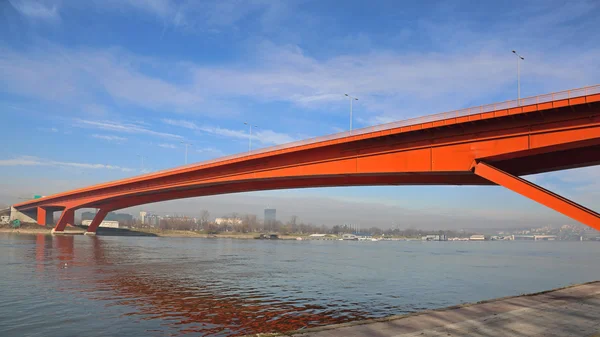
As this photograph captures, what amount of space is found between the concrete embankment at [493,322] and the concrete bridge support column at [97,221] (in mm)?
89402

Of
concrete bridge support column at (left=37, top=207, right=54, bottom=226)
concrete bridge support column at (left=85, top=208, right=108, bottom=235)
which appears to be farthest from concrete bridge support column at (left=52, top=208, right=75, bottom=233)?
concrete bridge support column at (left=37, top=207, right=54, bottom=226)

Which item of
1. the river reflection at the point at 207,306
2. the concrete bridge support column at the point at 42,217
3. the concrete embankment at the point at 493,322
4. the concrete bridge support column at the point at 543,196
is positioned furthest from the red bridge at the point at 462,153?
the concrete bridge support column at the point at 42,217

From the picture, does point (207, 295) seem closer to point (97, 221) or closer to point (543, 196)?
point (543, 196)

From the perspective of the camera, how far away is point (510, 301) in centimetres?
1619

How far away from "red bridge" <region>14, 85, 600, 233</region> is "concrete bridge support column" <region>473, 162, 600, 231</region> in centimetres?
4

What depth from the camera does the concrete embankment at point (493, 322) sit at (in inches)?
440

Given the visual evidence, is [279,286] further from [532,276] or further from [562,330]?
[532,276]

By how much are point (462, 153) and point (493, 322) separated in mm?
13261

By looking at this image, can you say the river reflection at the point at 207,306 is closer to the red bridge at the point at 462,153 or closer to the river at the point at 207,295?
the river at the point at 207,295

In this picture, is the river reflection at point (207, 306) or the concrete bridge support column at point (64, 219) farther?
the concrete bridge support column at point (64, 219)

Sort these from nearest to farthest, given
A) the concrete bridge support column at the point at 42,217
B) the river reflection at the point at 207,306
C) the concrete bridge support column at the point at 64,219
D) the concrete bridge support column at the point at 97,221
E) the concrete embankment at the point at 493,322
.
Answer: the concrete embankment at the point at 493,322, the river reflection at the point at 207,306, the concrete bridge support column at the point at 64,219, the concrete bridge support column at the point at 97,221, the concrete bridge support column at the point at 42,217

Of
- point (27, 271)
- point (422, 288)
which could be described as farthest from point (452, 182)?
point (27, 271)

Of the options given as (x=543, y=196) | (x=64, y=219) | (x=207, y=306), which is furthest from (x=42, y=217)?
(x=543, y=196)

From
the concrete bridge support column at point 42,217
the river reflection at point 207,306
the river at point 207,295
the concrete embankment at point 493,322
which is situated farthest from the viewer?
the concrete bridge support column at point 42,217
